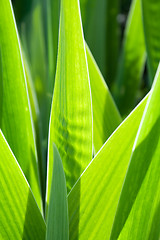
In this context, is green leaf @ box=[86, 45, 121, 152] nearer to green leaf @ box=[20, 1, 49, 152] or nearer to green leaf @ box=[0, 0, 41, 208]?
green leaf @ box=[0, 0, 41, 208]

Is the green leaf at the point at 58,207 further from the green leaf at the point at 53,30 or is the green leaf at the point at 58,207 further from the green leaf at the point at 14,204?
the green leaf at the point at 53,30

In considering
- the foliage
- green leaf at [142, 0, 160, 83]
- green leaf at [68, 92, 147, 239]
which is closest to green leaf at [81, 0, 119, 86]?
green leaf at [142, 0, 160, 83]

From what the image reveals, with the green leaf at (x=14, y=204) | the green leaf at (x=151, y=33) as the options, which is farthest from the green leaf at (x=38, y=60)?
the green leaf at (x=14, y=204)

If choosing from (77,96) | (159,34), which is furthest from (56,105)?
(159,34)

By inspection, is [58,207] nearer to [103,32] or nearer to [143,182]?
[143,182]

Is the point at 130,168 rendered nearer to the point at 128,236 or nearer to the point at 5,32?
the point at 128,236

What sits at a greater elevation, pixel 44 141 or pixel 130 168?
pixel 130 168

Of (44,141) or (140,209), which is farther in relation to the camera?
(44,141)

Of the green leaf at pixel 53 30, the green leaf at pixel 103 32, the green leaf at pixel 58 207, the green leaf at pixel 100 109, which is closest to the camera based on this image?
the green leaf at pixel 58 207
